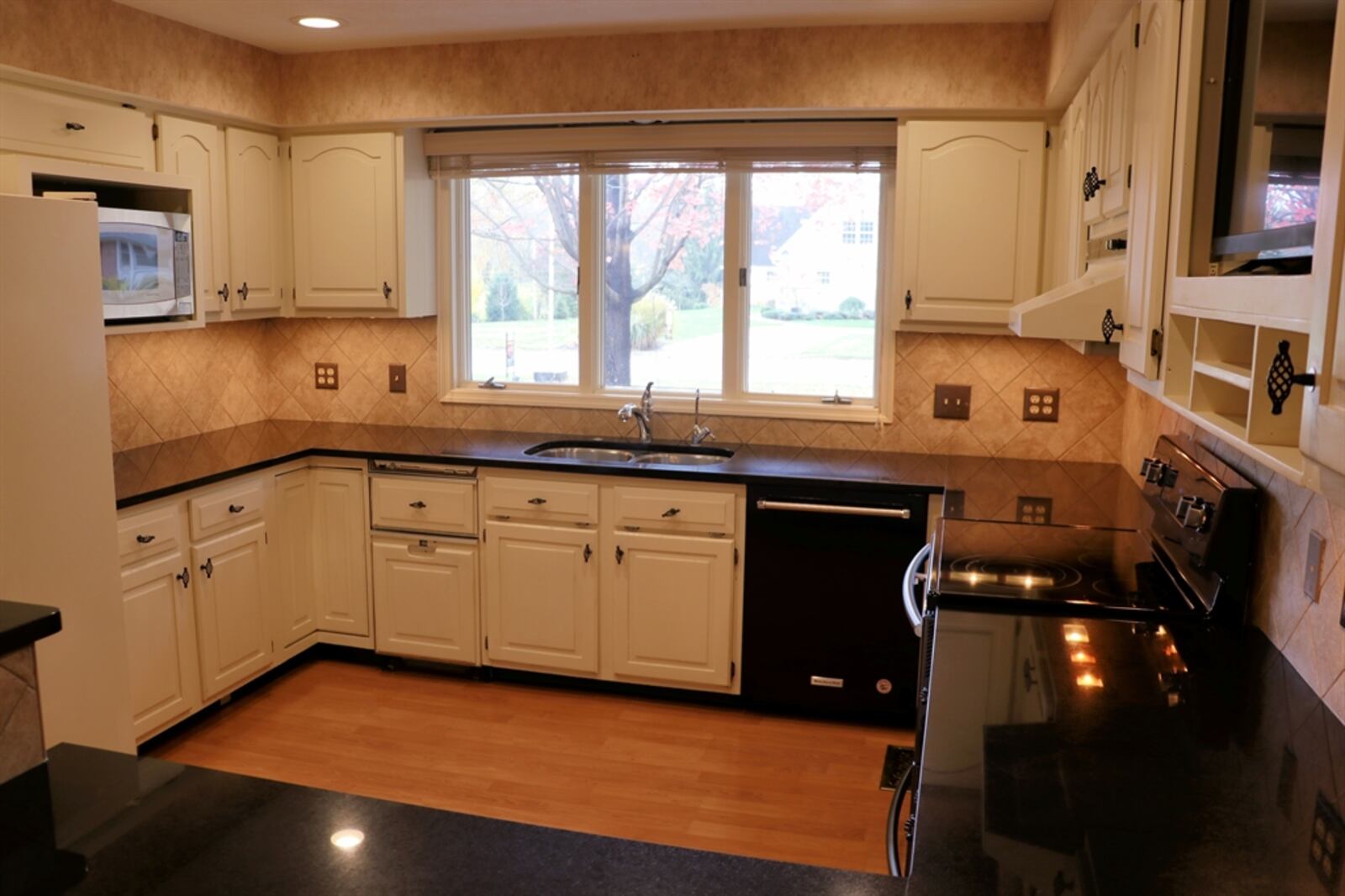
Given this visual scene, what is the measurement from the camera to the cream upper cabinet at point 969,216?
11.7 feet

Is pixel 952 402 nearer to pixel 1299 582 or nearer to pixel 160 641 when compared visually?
pixel 1299 582

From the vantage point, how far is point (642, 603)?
→ 3.75 meters

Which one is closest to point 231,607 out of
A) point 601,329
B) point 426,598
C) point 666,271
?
point 426,598

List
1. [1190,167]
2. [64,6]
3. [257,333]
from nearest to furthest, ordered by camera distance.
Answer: [1190,167] → [64,6] → [257,333]

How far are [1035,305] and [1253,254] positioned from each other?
114 cm

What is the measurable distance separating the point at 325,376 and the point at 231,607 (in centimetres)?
123

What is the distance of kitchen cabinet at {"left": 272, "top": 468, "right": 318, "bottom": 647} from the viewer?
392cm

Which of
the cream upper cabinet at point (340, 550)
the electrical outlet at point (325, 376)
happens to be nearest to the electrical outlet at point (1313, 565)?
the cream upper cabinet at point (340, 550)

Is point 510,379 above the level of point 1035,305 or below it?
below

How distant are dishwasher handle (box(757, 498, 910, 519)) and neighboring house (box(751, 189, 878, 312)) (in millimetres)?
913

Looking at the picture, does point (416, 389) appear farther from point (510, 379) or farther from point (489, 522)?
point (489, 522)

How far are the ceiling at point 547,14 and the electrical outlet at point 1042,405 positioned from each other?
4.12 ft

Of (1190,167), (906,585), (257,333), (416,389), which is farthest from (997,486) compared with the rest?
(257,333)

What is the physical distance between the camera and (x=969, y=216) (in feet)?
11.8
